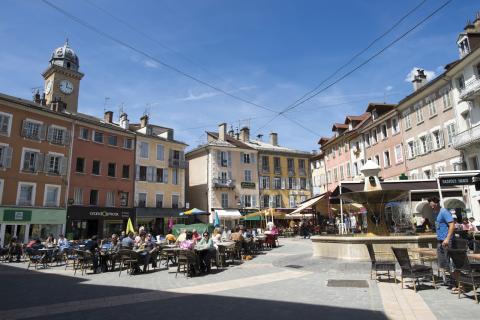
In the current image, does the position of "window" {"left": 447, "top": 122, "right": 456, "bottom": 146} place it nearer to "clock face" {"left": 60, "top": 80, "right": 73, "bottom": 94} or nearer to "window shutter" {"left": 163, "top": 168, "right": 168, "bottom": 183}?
"window shutter" {"left": 163, "top": 168, "right": 168, "bottom": 183}

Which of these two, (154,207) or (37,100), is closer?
(37,100)

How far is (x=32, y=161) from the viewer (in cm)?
3003

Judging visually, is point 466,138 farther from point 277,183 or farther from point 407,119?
point 277,183

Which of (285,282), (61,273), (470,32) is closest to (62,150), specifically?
(61,273)

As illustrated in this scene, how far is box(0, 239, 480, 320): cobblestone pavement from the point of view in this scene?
6.27m

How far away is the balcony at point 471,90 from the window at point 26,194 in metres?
33.7

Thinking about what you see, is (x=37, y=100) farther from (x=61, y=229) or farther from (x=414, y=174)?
(x=414, y=174)

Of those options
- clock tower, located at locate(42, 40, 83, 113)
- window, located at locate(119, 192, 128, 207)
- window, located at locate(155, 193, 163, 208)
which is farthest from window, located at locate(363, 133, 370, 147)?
clock tower, located at locate(42, 40, 83, 113)

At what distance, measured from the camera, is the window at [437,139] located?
2737cm

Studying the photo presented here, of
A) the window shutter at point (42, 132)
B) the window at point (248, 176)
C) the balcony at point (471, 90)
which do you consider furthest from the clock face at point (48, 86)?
the balcony at point (471, 90)

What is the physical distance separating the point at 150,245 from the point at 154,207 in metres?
25.1

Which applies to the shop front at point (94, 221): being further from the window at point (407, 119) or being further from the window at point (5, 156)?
the window at point (407, 119)

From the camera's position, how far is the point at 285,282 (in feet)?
31.2

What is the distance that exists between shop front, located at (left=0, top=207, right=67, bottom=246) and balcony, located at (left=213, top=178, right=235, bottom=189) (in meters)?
18.4
